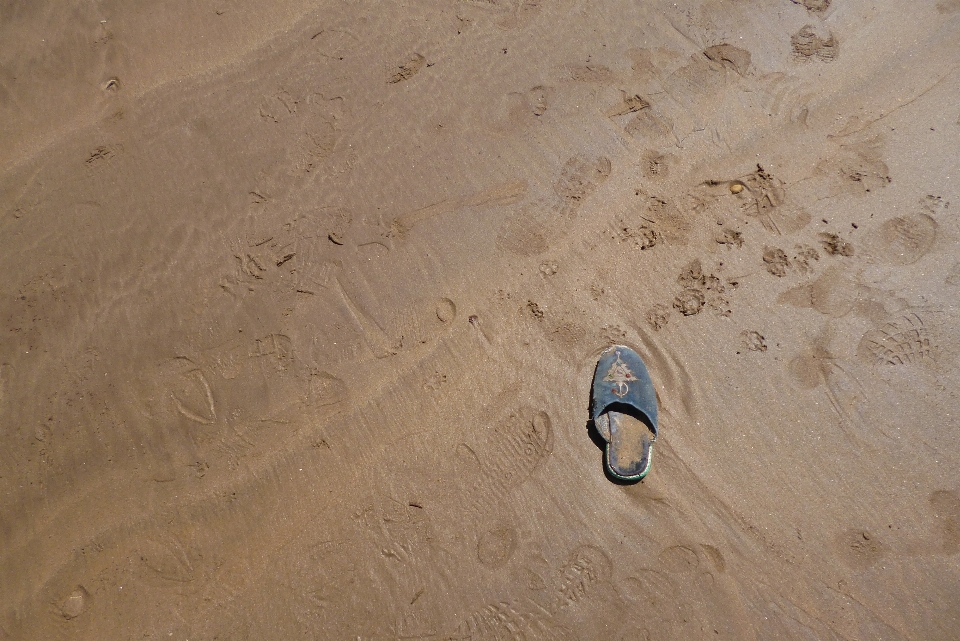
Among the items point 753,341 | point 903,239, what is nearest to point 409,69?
point 753,341

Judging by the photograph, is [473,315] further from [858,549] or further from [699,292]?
[858,549]

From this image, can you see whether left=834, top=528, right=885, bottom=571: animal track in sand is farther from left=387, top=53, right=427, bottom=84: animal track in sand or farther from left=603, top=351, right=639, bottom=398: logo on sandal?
left=387, top=53, right=427, bottom=84: animal track in sand

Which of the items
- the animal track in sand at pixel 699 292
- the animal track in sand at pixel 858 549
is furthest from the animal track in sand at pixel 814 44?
the animal track in sand at pixel 858 549

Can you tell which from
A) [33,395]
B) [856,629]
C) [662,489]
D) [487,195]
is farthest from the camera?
[487,195]

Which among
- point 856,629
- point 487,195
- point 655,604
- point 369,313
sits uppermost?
point 487,195

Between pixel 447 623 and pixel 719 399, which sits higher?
pixel 719 399

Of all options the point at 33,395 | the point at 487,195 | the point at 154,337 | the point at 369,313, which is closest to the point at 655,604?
the point at 369,313

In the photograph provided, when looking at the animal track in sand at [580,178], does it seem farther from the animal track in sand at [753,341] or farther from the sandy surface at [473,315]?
the animal track in sand at [753,341]

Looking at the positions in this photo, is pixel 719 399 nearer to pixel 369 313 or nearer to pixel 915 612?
pixel 915 612
